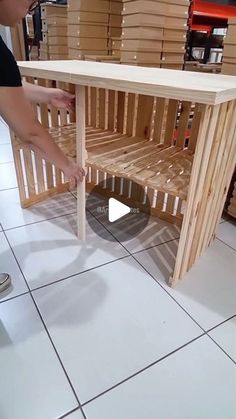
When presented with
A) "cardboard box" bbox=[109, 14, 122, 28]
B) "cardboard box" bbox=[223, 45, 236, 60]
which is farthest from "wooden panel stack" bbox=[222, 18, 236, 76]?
"cardboard box" bbox=[109, 14, 122, 28]

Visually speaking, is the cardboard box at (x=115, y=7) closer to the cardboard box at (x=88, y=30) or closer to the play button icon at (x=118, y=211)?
the cardboard box at (x=88, y=30)

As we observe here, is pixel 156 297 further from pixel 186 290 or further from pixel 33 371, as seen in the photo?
pixel 33 371

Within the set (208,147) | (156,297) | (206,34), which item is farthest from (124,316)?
(206,34)

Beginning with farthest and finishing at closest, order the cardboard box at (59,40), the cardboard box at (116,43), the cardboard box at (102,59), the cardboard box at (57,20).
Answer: the cardboard box at (59,40), the cardboard box at (57,20), the cardboard box at (116,43), the cardboard box at (102,59)

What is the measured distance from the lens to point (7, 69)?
70cm

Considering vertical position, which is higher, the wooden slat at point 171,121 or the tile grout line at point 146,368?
the wooden slat at point 171,121

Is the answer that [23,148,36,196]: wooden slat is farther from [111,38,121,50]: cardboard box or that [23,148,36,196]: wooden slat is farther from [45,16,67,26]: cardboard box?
[45,16,67,26]: cardboard box

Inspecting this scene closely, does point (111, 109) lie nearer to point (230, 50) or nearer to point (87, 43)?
point (230, 50)

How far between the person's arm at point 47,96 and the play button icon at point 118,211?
592mm

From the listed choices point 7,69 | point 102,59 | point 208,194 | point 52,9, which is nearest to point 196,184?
point 208,194

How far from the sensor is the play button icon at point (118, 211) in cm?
144

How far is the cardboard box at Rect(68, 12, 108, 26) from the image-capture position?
8.43ft

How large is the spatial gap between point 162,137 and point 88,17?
1.90 meters

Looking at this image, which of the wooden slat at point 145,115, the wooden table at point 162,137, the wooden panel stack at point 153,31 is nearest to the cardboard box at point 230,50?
the wooden table at point 162,137
